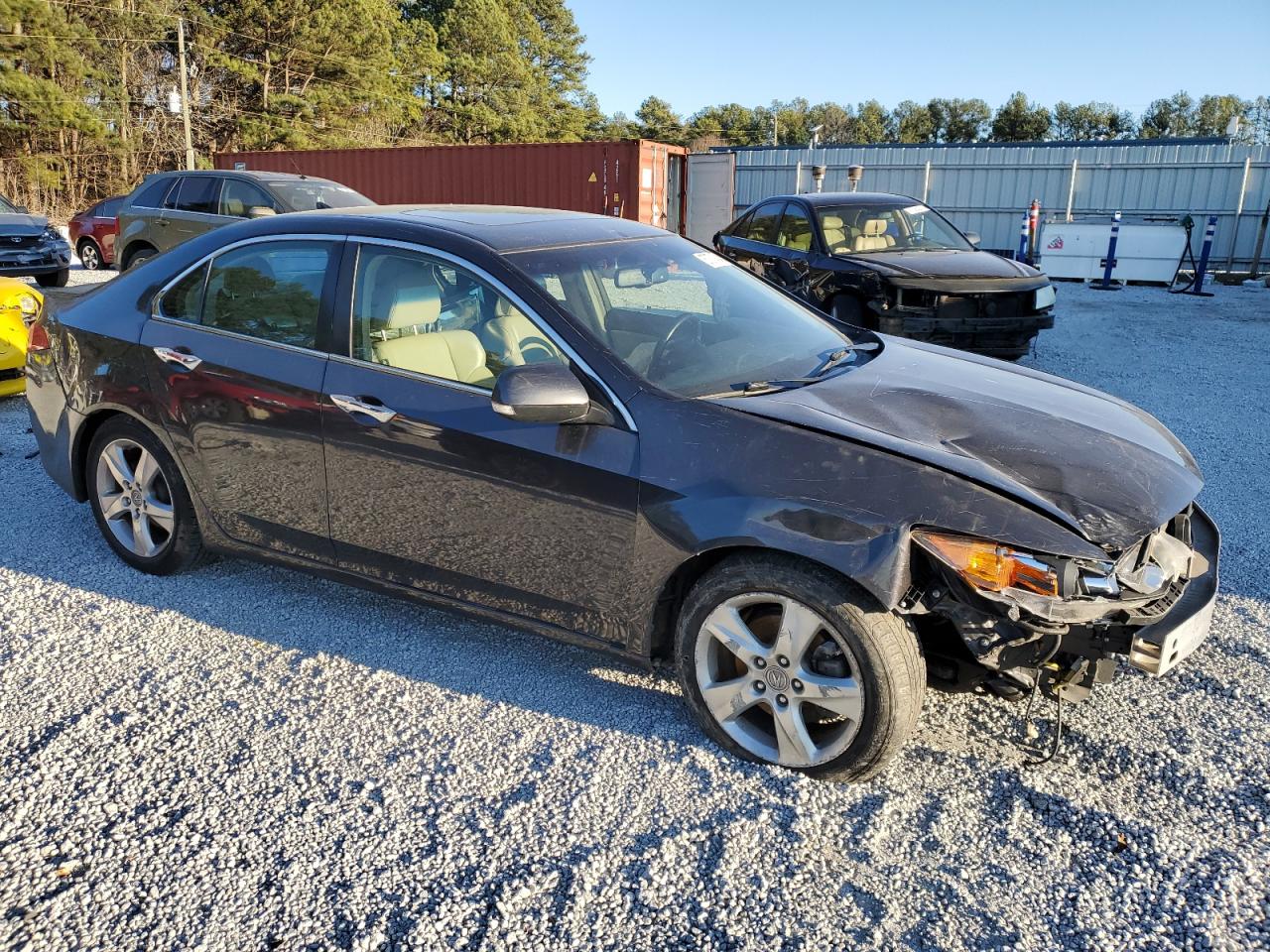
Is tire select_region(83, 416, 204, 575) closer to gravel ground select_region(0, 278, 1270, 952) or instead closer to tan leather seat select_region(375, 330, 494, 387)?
gravel ground select_region(0, 278, 1270, 952)

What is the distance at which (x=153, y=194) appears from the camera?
12648 millimetres

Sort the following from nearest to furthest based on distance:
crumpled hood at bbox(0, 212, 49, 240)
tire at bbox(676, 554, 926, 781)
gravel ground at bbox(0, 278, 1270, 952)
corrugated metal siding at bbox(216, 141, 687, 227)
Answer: gravel ground at bbox(0, 278, 1270, 952) → tire at bbox(676, 554, 926, 781) → crumpled hood at bbox(0, 212, 49, 240) → corrugated metal siding at bbox(216, 141, 687, 227)

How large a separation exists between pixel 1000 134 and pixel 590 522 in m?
76.6

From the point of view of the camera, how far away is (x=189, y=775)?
9.45 ft

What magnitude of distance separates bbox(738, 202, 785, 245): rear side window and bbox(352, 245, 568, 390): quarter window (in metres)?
6.85

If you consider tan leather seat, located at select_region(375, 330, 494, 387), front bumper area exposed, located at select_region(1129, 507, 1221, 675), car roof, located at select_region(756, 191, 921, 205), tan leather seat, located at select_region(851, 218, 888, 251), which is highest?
car roof, located at select_region(756, 191, 921, 205)

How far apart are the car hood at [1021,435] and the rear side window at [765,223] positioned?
6449 millimetres

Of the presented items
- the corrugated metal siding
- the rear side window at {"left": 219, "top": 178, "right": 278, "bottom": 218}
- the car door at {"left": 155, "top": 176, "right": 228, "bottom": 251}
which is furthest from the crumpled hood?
the corrugated metal siding

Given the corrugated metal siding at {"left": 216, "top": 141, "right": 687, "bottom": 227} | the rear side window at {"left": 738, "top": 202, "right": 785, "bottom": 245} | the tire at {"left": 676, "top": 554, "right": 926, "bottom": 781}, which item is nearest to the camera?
the tire at {"left": 676, "top": 554, "right": 926, "bottom": 781}

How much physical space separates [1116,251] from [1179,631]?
56.1ft

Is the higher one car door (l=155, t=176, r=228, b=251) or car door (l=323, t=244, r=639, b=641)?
car door (l=155, t=176, r=228, b=251)

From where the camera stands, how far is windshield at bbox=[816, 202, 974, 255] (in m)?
9.16

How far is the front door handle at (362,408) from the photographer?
3.30 metres

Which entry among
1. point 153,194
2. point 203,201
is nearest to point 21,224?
point 153,194
